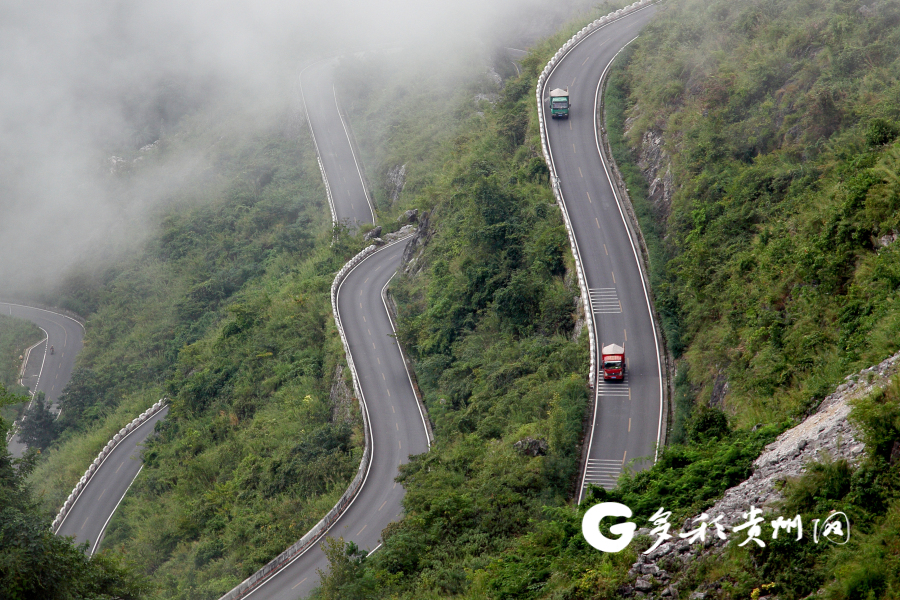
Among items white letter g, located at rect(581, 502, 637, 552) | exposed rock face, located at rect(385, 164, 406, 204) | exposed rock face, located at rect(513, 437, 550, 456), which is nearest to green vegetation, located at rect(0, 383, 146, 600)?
exposed rock face, located at rect(513, 437, 550, 456)

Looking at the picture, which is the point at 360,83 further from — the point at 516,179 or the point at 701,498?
the point at 701,498

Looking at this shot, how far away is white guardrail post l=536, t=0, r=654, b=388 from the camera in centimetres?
3956

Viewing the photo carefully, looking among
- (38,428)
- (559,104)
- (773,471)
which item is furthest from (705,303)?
(38,428)

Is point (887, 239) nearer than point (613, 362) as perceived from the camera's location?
Yes

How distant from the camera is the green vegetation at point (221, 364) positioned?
4400 centimetres

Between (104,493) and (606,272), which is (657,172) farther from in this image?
(104,493)

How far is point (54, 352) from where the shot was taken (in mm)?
94250

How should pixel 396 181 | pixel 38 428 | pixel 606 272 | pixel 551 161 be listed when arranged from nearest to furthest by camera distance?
pixel 606 272 < pixel 551 161 < pixel 38 428 < pixel 396 181

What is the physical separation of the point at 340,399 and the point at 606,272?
22651mm

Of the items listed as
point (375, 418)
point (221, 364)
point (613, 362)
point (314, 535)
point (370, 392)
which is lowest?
point (314, 535)

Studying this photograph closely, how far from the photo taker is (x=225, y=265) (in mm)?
88062

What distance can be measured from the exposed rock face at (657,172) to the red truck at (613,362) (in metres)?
13.4

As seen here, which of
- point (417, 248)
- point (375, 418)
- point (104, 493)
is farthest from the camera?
point (417, 248)

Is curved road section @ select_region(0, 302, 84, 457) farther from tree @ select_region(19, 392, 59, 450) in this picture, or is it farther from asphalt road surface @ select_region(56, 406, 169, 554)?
asphalt road surface @ select_region(56, 406, 169, 554)
